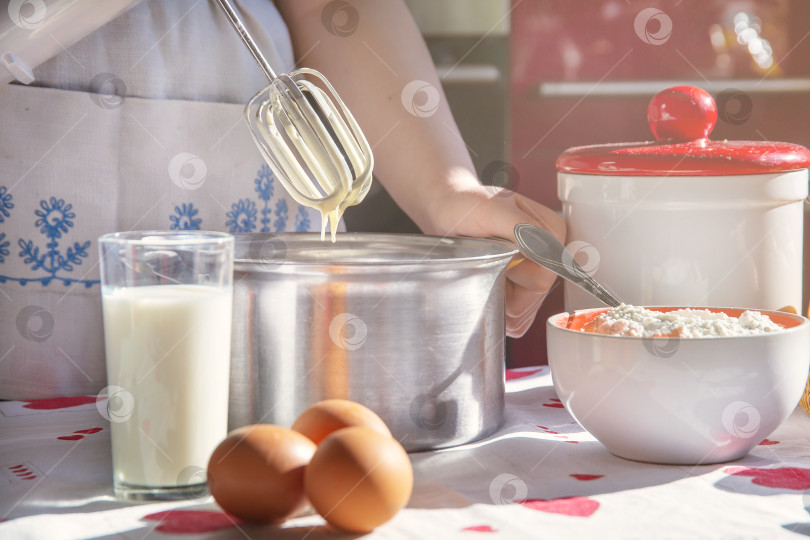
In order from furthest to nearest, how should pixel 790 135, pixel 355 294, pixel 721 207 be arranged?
1. pixel 790 135
2. pixel 721 207
3. pixel 355 294

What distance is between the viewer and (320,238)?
702 millimetres

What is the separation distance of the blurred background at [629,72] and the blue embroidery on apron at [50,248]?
0.69 m

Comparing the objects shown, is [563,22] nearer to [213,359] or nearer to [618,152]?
[618,152]

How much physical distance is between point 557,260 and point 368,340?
7.1 inches

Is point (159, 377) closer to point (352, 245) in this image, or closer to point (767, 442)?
point (352, 245)

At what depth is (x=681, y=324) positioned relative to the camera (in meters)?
0.52

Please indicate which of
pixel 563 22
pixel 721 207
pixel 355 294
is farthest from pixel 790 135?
pixel 355 294

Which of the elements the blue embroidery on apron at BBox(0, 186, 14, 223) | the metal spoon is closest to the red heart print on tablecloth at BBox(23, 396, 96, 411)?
the blue embroidery on apron at BBox(0, 186, 14, 223)

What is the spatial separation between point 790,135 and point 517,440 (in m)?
Answer: 0.86

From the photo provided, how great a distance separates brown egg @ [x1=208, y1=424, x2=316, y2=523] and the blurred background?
2.72ft

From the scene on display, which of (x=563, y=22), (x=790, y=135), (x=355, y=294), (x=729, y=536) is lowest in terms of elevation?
(x=729, y=536)

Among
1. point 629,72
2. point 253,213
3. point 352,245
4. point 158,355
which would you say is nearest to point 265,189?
point 253,213

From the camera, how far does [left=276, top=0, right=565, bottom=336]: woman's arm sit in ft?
2.56

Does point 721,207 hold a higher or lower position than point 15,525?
higher
